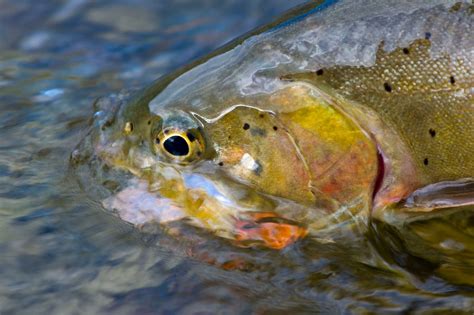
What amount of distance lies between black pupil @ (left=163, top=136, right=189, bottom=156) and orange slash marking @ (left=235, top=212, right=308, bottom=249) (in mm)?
321

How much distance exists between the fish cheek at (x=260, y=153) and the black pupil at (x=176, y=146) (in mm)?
114

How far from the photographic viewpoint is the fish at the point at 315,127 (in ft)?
9.14

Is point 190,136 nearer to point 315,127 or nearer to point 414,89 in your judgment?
A: point 315,127

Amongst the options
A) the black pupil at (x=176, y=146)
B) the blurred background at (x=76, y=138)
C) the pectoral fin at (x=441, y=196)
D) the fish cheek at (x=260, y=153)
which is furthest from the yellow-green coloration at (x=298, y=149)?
the blurred background at (x=76, y=138)

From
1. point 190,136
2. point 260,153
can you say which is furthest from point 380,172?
point 190,136

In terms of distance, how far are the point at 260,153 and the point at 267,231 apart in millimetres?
301

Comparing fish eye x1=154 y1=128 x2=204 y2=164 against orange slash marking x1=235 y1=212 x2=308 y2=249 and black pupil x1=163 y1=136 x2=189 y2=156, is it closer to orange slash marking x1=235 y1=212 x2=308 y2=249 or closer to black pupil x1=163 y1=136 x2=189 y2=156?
black pupil x1=163 y1=136 x2=189 y2=156

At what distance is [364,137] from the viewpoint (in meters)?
2.81

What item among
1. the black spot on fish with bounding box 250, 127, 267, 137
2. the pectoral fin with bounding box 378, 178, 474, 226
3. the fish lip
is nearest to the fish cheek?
the black spot on fish with bounding box 250, 127, 267, 137

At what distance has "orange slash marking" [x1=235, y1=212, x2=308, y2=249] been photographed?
2.92 metres

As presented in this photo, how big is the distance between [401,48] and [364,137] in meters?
0.33

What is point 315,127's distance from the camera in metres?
2.80

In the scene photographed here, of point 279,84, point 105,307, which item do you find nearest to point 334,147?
point 279,84

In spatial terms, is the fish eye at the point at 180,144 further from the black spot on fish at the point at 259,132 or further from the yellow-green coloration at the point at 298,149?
the black spot on fish at the point at 259,132
